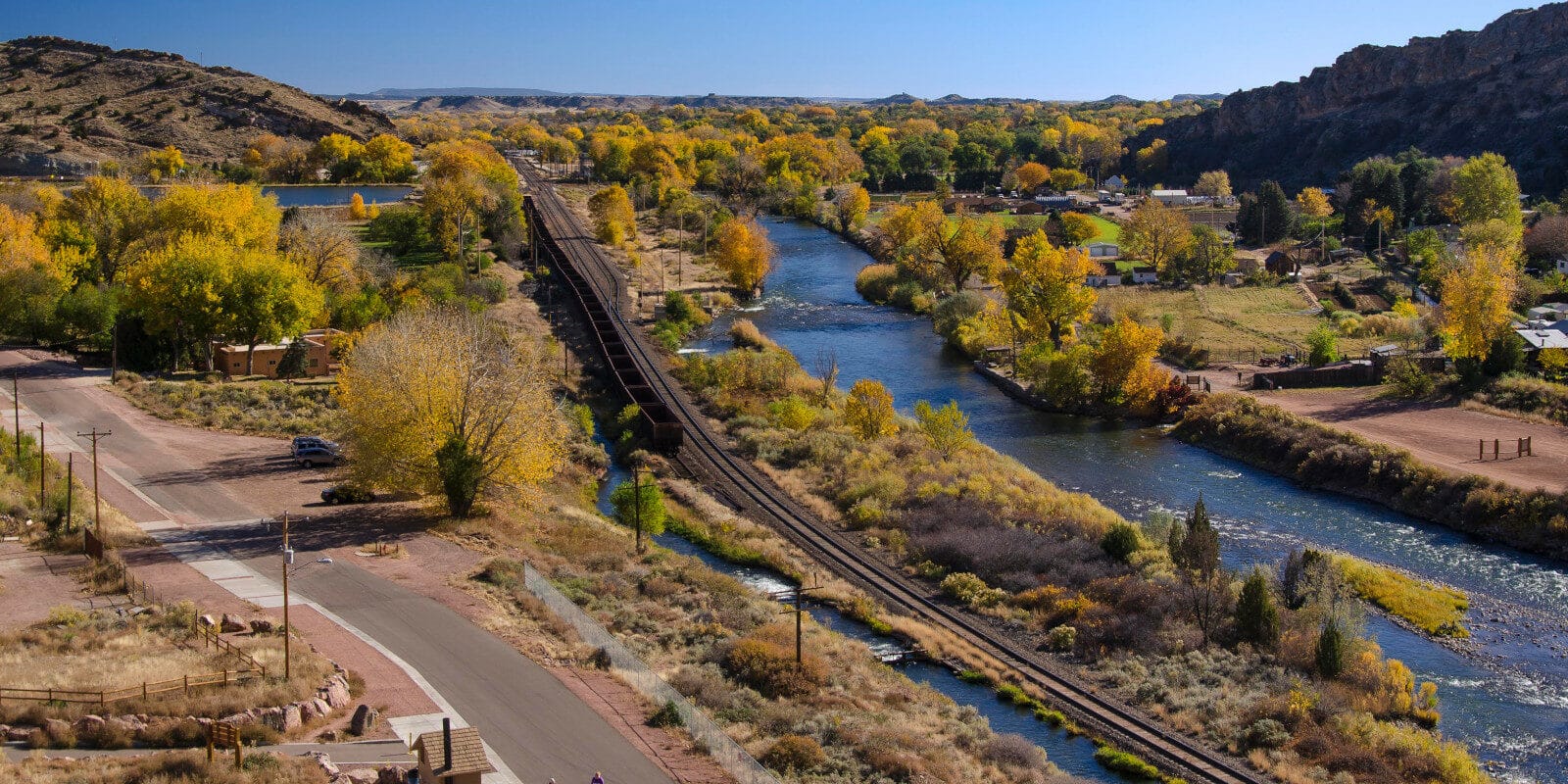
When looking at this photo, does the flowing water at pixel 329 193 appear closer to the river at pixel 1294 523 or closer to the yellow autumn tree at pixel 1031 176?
the river at pixel 1294 523

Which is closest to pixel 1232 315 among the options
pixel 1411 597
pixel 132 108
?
pixel 1411 597

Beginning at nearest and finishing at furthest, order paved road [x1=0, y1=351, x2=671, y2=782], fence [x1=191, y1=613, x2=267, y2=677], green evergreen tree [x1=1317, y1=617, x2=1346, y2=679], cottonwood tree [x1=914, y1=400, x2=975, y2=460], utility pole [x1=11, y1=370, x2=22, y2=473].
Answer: paved road [x1=0, y1=351, x2=671, y2=782] < fence [x1=191, y1=613, x2=267, y2=677] < green evergreen tree [x1=1317, y1=617, x2=1346, y2=679] < utility pole [x1=11, y1=370, x2=22, y2=473] < cottonwood tree [x1=914, y1=400, x2=975, y2=460]

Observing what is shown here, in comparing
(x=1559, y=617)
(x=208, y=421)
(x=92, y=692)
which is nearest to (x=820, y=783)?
(x=92, y=692)

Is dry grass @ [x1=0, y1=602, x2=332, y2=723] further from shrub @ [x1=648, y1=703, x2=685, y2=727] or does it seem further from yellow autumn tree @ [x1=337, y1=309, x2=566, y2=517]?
yellow autumn tree @ [x1=337, y1=309, x2=566, y2=517]

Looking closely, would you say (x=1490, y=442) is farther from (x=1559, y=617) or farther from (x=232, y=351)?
(x=232, y=351)

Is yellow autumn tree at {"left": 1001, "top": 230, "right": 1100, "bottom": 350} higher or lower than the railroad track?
higher

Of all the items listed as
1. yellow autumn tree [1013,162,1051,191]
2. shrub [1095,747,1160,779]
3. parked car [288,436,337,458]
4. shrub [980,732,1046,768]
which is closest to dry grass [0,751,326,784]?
shrub [980,732,1046,768]

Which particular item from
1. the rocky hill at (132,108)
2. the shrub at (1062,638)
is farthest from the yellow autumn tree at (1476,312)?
the rocky hill at (132,108)
